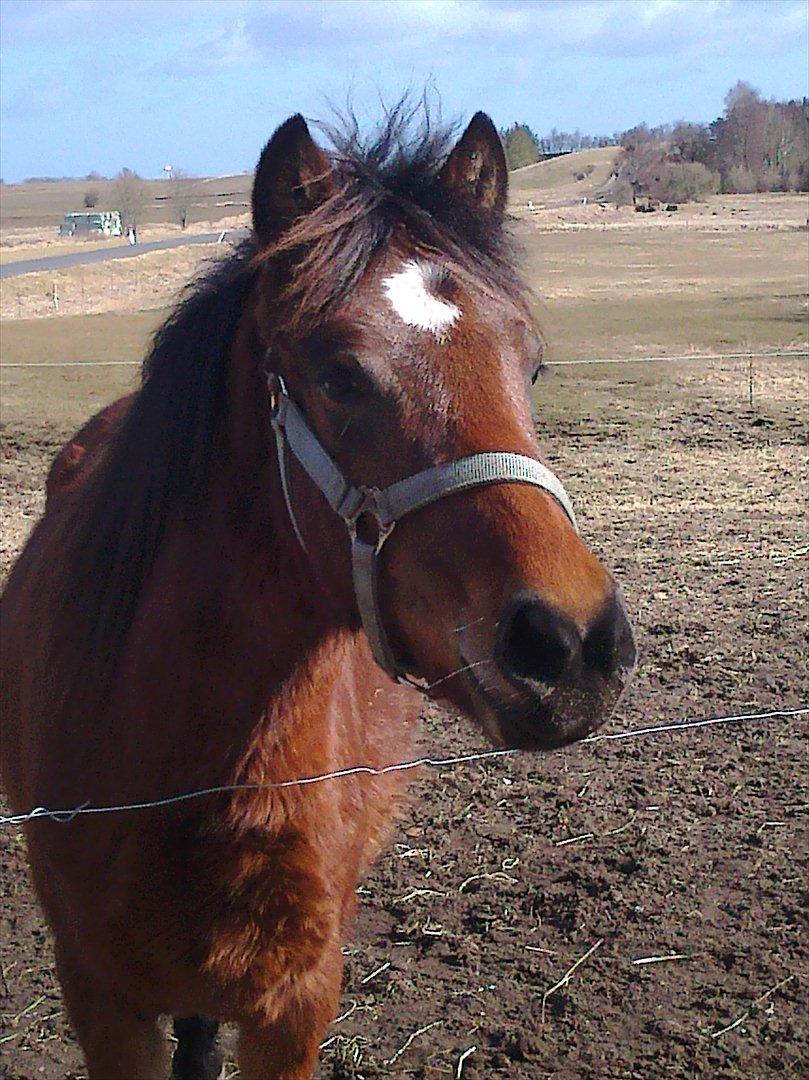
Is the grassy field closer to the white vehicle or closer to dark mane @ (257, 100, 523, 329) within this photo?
the white vehicle

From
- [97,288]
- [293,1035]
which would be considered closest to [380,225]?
[293,1035]

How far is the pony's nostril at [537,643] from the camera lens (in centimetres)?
156

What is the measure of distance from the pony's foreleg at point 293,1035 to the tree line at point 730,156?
6280 centimetres

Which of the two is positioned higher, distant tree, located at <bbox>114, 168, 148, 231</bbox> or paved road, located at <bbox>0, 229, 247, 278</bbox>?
distant tree, located at <bbox>114, 168, 148, 231</bbox>

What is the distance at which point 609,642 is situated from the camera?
63.2 inches

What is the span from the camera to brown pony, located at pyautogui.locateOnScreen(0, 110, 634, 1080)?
170cm

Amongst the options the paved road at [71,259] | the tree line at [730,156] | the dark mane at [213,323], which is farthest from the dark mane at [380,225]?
the tree line at [730,156]

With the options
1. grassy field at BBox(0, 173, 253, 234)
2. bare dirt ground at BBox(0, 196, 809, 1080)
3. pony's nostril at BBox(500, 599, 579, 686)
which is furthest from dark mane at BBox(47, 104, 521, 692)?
grassy field at BBox(0, 173, 253, 234)

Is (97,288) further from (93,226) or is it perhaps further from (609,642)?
(93,226)

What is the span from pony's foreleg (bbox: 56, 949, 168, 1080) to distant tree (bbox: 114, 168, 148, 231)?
58140mm

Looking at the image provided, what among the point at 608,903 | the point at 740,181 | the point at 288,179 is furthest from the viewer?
the point at 740,181

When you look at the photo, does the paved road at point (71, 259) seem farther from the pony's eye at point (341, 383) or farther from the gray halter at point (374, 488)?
the pony's eye at point (341, 383)

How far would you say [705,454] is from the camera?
10039 mm

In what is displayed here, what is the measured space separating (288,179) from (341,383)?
0.42 meters
